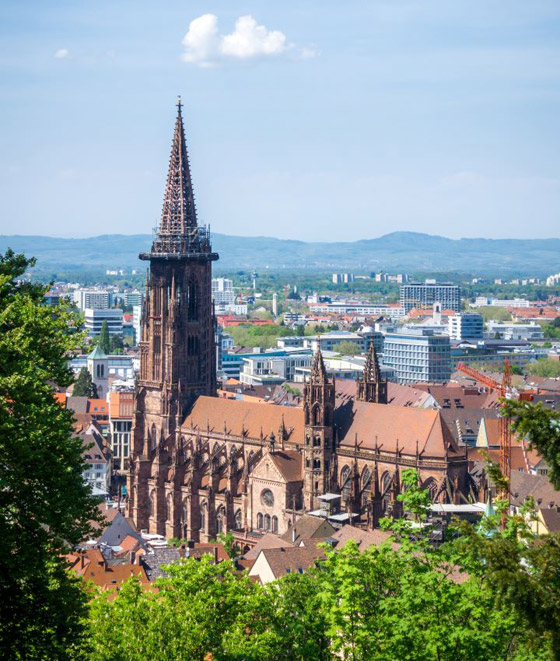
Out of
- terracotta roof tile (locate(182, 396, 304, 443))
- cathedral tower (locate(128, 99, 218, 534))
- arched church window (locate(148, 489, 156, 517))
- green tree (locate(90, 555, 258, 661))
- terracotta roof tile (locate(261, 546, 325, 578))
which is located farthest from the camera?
cathedral tower (locate(128, 99, 218, 534))

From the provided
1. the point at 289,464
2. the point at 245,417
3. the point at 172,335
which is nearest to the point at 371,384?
the point at 245,417

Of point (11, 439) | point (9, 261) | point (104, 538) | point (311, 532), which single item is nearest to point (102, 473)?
point (104, 538)

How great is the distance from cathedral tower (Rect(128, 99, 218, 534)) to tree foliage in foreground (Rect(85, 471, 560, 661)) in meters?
73.7

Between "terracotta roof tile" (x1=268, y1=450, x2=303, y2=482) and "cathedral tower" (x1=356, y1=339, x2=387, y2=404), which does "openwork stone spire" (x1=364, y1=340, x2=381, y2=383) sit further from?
"terracotta roof tile" (x1=268, y1=450, x2=303, y2=482)

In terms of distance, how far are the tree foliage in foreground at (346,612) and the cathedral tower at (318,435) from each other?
5487 cm

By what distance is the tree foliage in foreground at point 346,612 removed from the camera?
37594 mm

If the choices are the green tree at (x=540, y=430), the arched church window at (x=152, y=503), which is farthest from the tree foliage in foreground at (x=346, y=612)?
the arched church window at (x=152, y=503)

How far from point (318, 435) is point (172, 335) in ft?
77.9

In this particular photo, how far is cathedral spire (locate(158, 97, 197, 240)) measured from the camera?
124375 millimetres

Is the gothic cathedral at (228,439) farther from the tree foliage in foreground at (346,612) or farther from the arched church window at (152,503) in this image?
the tree foliage in foreground at (346,612)

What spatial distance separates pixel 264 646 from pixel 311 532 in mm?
47232

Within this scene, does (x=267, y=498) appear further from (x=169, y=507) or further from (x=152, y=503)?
(x=152, y=503)

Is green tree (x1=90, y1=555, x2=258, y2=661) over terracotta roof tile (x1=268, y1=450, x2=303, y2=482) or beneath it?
over

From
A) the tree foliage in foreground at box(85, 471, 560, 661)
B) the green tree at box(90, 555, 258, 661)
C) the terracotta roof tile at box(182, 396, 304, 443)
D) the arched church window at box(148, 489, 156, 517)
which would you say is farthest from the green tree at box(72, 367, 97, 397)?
the green tree at box(90, 555, 258, 661)
